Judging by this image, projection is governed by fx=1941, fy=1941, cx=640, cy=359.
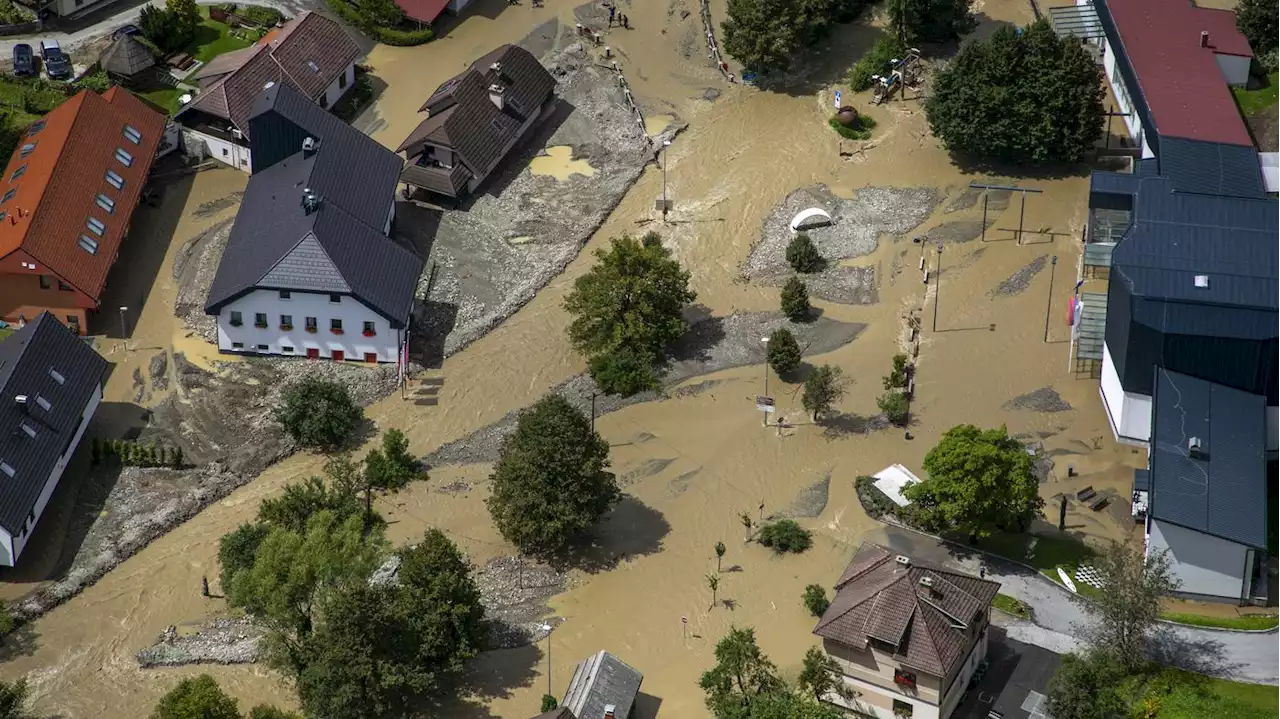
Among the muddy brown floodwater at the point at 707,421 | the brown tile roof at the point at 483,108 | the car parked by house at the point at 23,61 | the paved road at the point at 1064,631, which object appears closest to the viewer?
the paved road at the point at 1064,631

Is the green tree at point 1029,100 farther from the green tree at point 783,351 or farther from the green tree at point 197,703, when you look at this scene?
the green tree at point 197,703

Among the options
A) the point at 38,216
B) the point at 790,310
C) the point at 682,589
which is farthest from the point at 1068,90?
the point at 38,216

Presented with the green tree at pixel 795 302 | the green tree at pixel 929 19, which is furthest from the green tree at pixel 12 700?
the green tree at pixel 929 19

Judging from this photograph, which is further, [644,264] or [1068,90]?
[1068,90]

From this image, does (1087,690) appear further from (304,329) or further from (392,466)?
A: (304,329)

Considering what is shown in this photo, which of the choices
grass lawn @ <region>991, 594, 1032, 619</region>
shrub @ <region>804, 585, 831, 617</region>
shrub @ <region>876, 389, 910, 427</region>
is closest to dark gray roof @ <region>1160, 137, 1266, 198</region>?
shrub @ <region>876, 389, 910, 427</region>

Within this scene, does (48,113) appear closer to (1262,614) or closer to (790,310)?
(790,310)
